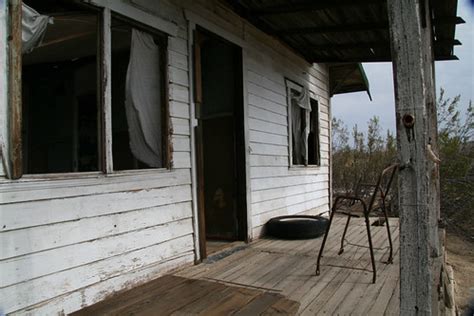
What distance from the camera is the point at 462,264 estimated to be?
6695mm

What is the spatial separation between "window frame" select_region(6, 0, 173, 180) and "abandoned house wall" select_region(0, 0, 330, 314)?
0.04 metres

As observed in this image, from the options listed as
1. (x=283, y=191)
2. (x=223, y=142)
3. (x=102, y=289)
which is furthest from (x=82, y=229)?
(x=283, y=191)

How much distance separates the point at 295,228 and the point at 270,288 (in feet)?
6.55

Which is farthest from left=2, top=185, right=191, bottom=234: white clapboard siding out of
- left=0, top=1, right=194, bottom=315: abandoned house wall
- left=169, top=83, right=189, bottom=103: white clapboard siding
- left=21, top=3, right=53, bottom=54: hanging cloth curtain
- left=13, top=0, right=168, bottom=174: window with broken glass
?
left=21, top=3, right=53, bottom=54: hanging cloth curtain

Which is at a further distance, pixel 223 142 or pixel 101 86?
pixel 223 142

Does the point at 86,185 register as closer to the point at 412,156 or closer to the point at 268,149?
the point at 412,156

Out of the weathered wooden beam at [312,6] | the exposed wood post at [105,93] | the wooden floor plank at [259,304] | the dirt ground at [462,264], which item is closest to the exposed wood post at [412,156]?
the wooden floor plank at [259,304]

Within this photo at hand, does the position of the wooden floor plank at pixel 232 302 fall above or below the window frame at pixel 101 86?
below

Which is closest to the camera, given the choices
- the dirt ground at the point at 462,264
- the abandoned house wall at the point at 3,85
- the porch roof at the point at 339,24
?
the abandoned house wall at the point at 3,85

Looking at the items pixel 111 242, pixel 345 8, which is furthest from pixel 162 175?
pixel 345 8

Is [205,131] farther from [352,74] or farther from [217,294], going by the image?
[352,74]

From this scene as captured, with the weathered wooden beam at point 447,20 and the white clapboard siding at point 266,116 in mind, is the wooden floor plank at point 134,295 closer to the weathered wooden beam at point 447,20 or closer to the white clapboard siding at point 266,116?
the white clapboard siding at point 266,116

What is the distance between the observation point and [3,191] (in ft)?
6.73

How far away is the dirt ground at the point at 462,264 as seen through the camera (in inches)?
208
